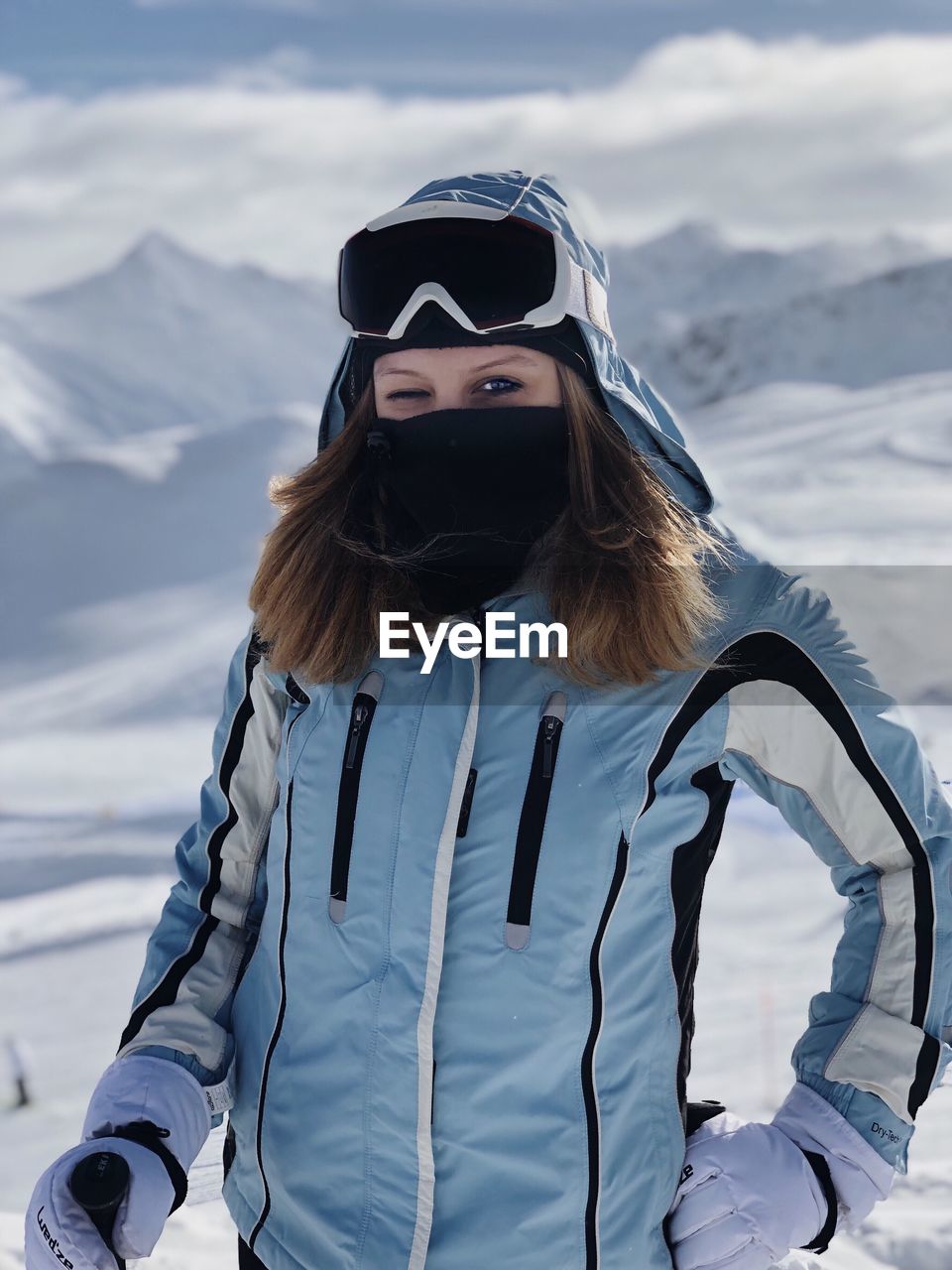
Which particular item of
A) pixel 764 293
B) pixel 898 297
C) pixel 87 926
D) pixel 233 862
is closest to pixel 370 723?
pixel 233 862

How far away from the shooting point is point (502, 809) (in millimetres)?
1211

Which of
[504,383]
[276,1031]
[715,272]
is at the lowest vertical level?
[276,1031]

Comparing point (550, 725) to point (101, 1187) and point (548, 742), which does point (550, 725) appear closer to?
point (548, 742)

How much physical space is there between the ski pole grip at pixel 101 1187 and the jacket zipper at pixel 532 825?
455mm

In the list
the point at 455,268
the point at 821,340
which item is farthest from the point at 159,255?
the point at 455,268

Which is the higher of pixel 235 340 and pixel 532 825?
pixel 532 825

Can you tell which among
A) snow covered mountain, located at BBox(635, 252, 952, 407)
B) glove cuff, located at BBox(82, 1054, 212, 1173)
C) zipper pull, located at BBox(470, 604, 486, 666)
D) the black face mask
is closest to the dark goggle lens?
the black face mask

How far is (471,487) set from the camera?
147cm

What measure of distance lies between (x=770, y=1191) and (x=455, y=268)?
103 centimetres

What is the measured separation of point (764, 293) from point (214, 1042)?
52.5m

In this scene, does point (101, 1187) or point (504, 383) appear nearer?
point (101, 1187)

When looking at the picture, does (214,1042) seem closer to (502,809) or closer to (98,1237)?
(98,1237)

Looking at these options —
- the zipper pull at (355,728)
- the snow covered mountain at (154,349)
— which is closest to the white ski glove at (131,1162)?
the zipper pull at (355,728)

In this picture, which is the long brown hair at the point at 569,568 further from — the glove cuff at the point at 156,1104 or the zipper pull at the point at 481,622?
the glove cuff at the point at 156,1104
